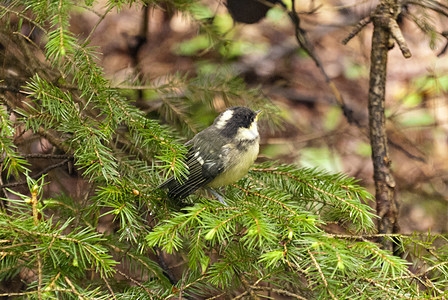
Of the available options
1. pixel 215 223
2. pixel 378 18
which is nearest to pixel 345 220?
pixel 215 223

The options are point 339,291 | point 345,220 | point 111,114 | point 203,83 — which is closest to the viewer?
point 339,291

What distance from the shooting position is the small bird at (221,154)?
5.16ft

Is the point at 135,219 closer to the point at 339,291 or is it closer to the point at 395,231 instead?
the point at 339,291

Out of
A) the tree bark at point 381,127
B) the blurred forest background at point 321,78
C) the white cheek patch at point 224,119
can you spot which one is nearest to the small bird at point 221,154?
the white cheek patch at point 224,119

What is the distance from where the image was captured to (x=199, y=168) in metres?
1.60

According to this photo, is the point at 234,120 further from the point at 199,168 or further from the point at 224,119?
the point at 199,168

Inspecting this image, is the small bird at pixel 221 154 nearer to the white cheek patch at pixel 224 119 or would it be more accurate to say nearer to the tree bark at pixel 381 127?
the white cheek patch at pixel 224 119

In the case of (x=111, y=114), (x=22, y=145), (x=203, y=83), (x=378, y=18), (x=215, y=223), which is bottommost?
(x=22, y=145)

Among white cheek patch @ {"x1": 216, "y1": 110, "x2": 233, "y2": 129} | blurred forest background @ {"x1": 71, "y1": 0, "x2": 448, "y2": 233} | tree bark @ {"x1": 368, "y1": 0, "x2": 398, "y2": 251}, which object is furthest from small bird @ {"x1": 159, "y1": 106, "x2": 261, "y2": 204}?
blurred forest background @ {"x1": 71, "y1": 0, "x2": 448, "y2": 233}

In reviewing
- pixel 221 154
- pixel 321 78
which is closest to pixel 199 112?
pixel 221 154

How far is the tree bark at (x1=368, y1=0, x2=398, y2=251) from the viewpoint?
1919mm

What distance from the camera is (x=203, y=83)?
2.24 m

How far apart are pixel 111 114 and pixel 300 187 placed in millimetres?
748

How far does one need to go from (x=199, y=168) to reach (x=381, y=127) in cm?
87
